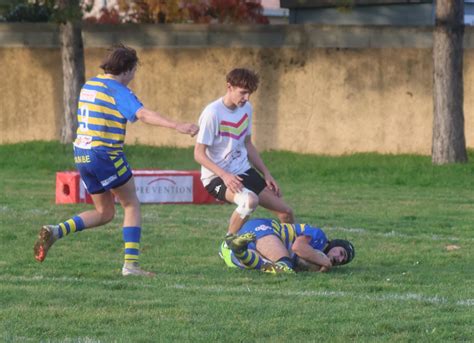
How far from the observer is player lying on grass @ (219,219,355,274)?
399 inches

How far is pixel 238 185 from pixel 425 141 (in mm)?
13097

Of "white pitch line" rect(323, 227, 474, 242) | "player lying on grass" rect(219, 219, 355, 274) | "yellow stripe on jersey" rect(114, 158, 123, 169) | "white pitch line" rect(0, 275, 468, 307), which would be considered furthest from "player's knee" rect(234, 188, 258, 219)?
"white pitch line" rect(323, 227, 474, 242)

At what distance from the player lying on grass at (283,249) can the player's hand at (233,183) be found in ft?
0.91

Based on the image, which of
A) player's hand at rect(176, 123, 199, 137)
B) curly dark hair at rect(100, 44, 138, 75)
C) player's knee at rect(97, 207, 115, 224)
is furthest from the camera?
player's knee at rect(97, 207, 115, 224)

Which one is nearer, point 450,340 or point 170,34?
point 450,340

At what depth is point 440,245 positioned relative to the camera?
12.4 metres

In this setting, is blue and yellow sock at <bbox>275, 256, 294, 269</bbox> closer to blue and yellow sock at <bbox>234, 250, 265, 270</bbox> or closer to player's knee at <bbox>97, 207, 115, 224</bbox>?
blue and yellow sock at <bbox>234, 250, 265, 270</bbox>

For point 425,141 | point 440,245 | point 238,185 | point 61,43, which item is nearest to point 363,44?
point 425,141

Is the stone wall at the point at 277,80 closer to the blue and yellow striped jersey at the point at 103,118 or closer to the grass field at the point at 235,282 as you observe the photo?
the grass field at the point at 235,282

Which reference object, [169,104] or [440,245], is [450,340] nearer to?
[440,245]

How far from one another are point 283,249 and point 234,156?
115 centimetres

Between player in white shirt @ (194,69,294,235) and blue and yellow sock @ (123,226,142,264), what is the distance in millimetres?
862

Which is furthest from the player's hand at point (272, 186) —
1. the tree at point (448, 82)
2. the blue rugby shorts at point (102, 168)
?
the tree at point (448, 82)

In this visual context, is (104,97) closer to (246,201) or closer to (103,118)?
(103,118)
